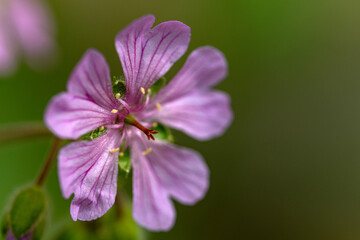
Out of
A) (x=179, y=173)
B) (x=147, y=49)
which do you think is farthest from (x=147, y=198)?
(x=147, y=49)

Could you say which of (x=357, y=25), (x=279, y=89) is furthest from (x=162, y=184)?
(x=357, y=25)

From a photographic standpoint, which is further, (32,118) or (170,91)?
(32,118)

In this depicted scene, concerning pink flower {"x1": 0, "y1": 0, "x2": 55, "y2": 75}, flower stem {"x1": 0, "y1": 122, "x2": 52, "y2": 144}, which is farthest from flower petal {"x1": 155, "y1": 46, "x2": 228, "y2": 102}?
pink flower {"x1": 0, "y1": 0, "x2": 55, "y2": 75}

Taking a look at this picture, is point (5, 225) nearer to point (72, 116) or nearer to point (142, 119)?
point (72, 116)

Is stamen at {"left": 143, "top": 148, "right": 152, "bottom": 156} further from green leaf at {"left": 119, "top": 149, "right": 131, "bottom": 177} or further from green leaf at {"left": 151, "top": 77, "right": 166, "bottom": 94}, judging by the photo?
green leaf at {"left": 151, "top": 77, "right": 166, "bottom": 94}

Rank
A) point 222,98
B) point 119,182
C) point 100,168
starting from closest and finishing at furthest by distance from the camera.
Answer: point 100,168
point 119,182
point 222,98

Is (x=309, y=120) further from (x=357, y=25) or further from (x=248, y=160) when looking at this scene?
(x=357, y=25)

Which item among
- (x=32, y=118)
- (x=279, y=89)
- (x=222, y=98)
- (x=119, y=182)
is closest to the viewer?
(x=119, y=182)
